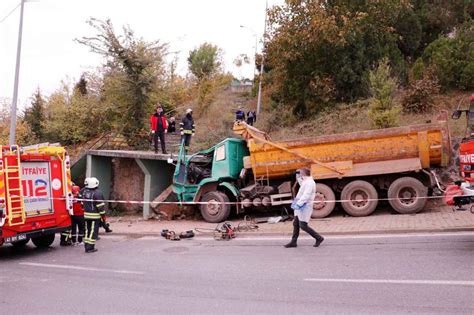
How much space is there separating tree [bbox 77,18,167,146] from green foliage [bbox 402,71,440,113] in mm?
11189

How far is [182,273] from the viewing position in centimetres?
Answer: 727

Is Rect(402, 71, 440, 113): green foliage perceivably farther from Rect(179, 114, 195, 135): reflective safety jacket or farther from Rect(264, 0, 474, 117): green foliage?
Rect(179, 114, 195, 135): reflective safety jacket

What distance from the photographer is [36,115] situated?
31875 mm

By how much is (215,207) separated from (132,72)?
Result: 34.1 feet

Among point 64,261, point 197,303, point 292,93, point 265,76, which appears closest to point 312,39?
point 292,93

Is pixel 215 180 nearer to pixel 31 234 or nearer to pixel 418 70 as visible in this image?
pixel 31 234

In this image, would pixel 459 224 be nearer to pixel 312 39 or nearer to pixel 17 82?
pixel 312 39

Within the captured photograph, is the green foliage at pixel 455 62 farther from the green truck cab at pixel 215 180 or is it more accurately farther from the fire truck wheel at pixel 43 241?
the fire truck wheel at pixel 43 241

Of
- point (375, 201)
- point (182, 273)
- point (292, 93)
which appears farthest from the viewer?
point (292, 93)

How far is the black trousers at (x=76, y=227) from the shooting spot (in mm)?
10883

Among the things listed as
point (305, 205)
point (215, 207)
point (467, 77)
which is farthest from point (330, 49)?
point (305, 205)

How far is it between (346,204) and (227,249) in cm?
382

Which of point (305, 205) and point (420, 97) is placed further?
point (420, 97)

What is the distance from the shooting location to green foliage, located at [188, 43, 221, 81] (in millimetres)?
47312
